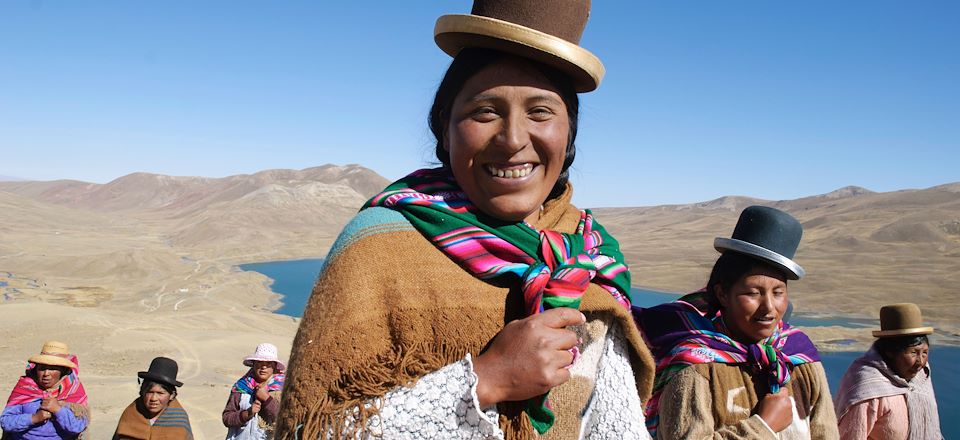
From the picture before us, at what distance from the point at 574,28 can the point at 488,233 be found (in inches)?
20.7

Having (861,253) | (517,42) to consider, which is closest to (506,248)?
(517,42)

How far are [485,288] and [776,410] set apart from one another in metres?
1.28

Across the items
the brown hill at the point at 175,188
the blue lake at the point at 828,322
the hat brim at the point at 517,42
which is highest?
the brown hill at the point at 175,188

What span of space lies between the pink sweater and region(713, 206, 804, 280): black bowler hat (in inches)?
65.6

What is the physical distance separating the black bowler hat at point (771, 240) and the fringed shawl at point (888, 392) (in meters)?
1.68

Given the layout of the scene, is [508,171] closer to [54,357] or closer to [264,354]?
[264,354]

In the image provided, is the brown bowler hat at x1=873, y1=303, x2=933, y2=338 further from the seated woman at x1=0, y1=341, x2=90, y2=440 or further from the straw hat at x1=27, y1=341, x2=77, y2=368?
the straw hat at x1=27, y1=341, x2=77, y2=368

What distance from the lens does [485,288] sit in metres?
1.45

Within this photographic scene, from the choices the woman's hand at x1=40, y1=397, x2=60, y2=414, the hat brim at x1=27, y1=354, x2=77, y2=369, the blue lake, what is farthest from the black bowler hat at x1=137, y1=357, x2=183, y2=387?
the blue lake

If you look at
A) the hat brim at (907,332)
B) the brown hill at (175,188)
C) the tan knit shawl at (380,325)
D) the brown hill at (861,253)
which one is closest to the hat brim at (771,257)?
the tan knit shawl at (380,325)

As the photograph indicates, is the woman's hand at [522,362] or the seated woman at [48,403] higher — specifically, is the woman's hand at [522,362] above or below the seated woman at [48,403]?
above

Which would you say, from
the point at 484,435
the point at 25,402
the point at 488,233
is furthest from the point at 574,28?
the point at 25,402

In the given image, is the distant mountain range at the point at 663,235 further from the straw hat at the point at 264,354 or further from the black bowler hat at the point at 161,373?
the black bowler hat at the point at 161,373

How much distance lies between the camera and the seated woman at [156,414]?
4691 mm
